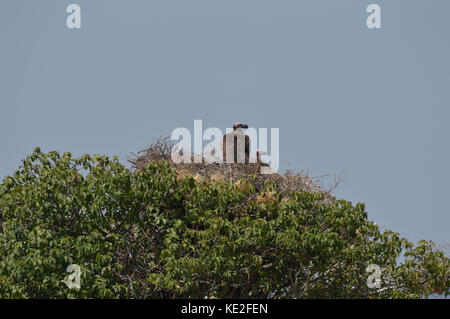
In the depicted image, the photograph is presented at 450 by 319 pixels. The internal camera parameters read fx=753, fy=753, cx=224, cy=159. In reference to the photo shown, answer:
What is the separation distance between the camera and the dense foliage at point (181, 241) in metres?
17.2

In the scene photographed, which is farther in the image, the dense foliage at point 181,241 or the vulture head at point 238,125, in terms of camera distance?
the vulture head at point 238,125

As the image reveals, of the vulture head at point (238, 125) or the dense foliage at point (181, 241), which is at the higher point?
the vulture head at point (238, 125)

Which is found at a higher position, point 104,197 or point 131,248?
point 104,197

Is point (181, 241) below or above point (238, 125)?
below

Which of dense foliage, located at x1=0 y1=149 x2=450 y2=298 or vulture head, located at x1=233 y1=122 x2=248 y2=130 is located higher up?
vulture head, located at x1=233 y1=122 x2=248 y2=130

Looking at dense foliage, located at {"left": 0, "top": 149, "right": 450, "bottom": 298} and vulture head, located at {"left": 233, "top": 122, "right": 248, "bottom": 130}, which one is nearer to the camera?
dense foliage, located at {"left": 0, "top": 149, "right": 450, "bottom": 298}

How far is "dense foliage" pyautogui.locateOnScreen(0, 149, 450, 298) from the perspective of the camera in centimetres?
1717

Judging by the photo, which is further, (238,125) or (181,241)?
(238,125)

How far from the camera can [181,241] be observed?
18516 mm
